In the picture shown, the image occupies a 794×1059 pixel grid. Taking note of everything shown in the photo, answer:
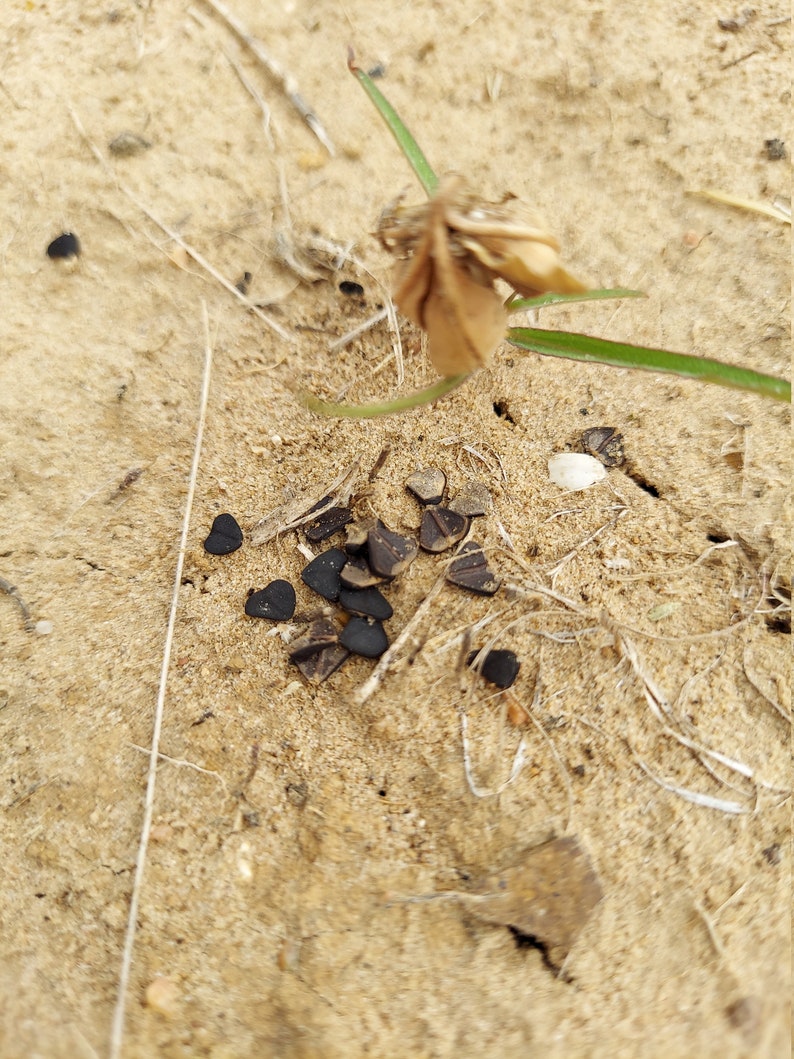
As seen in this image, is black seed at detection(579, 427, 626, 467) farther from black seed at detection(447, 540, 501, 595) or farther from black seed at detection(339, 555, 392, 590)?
black seed at detection(339, 555, 392, 590)

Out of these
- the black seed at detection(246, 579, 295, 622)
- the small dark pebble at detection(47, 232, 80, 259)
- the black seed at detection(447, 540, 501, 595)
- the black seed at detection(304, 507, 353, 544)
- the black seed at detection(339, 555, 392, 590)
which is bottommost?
the black seed at detection(447, 540, 501, 595)

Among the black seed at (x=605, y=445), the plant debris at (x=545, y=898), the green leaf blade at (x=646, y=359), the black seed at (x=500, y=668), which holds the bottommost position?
the plant debris at (x=545, y=898)

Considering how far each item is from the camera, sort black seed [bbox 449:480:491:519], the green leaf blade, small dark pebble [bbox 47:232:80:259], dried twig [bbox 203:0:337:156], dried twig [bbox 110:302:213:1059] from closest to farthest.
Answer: dried twig [bbox 110:302:213:1059]
the green leaf blade
black seed [bbox 449:480:491:519]
small dark pebble [bbox 47:232:80:259]
dried twig [bbox 203:0:337:156]

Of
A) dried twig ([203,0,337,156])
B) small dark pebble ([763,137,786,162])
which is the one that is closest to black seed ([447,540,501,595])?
dried twig ([203,0,337,156])

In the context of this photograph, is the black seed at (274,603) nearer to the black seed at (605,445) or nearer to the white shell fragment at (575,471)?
the white shell fragment at (575,471)

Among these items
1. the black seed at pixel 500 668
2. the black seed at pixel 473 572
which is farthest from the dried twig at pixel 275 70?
the black seed at pixel 500 668
